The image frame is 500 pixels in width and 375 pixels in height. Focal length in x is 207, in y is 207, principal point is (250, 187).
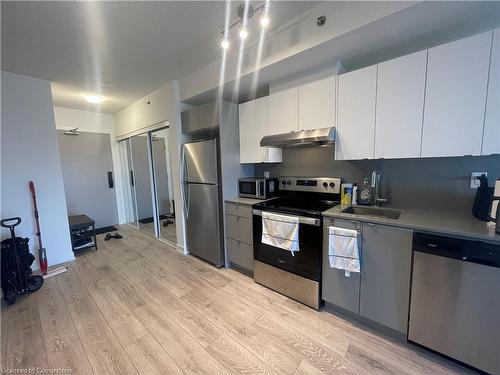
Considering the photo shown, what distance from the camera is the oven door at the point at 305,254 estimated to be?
74.8 inches

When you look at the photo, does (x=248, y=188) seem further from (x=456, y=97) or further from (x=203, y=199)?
(x=456, y=97)

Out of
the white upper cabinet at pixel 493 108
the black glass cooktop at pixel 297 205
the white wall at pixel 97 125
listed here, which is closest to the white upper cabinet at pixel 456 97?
the white upper cabinet at pixel 493 108

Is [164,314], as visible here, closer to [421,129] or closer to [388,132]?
[388,132]

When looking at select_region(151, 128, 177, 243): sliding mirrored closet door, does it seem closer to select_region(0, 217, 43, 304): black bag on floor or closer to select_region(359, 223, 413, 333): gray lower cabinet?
select_region(0, 217, 43, 304): black bag on floor

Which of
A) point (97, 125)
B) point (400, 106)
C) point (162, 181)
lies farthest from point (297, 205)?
point (97, 125)

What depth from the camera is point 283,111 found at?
90.3 inches

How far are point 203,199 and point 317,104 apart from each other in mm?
1829

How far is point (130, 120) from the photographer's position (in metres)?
4.16

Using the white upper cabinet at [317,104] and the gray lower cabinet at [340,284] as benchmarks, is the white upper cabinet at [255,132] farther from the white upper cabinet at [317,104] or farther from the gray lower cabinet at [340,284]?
the gray lower cabinet at [340,284]

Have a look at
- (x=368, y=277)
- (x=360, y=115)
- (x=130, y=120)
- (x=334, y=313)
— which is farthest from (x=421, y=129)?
(x=130, y=120)

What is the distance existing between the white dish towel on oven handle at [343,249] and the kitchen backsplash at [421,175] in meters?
0.72

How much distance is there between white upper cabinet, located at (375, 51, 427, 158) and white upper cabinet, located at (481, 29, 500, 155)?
0.34 metres

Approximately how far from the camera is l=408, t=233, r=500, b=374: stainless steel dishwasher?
124 cm

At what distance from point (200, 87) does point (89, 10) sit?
1.26 metres
